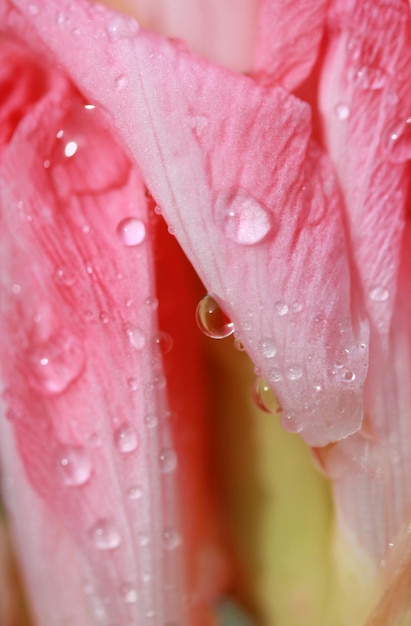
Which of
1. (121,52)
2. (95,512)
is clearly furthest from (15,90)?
(95,512)

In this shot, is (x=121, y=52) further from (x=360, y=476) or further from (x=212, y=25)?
(x=360, y=476)

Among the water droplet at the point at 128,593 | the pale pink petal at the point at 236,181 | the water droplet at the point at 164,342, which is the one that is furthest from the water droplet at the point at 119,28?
the water droplet at the point at 128,593

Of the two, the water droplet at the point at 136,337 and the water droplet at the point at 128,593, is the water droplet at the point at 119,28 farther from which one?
the water droplet at the point at 128,593

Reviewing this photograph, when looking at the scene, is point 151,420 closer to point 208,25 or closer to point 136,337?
point 136,337

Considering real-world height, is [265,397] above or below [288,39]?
below

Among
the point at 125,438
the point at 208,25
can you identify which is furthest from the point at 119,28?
the point at 125,438

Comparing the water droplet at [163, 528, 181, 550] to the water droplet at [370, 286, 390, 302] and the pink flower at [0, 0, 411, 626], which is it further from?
the water droplet at [370, 286, 390, 302]

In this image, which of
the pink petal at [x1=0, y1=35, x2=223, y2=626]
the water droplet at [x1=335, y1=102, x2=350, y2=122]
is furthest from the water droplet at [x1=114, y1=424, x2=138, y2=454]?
the water droplet at [x1=335, y1=102, x2=350, y2=122]
